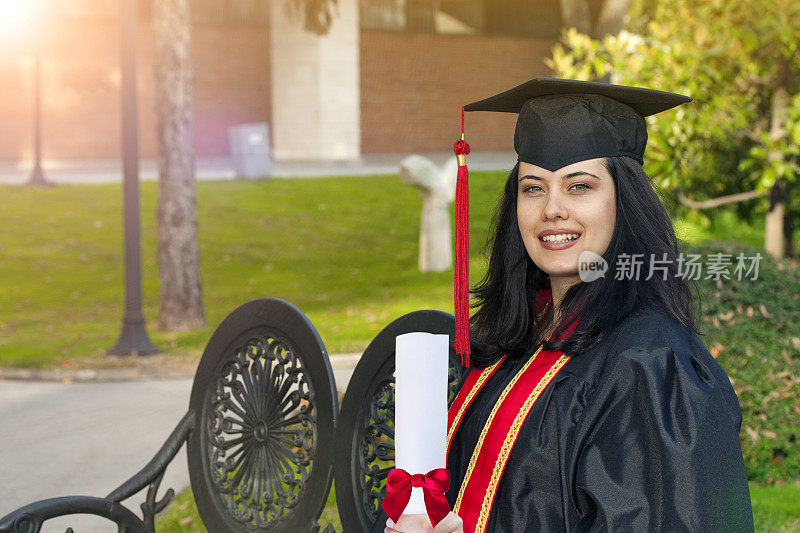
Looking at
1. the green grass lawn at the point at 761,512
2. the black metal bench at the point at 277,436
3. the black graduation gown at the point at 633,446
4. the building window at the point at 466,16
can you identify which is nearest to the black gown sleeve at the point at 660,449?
the black graduation gown at the point at 633,446

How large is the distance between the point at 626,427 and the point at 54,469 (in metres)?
4.37

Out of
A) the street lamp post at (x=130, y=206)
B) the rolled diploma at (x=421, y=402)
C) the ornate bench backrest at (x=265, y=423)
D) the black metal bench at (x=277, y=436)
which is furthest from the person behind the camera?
the street lamp post at (x=130, y=206)

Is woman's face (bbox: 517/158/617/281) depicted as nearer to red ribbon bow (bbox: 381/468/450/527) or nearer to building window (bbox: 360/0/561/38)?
red ribbon bow (bbox: 381/468/450/527)

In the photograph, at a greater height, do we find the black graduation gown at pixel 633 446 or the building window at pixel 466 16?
the building window at pixel 466 16

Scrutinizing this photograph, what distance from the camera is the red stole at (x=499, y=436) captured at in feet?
6.02

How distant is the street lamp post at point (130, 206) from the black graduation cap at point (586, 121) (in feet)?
21.2

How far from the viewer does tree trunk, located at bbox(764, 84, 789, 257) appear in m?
6.97

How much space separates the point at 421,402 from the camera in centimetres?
155

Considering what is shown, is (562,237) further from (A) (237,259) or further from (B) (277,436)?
(A) (237,259)

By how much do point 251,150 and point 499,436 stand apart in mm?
16711

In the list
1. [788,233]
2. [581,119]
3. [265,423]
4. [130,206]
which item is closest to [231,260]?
[130,206]

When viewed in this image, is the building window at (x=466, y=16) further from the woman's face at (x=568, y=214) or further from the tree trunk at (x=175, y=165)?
the woman's face at (x=568, y=214)

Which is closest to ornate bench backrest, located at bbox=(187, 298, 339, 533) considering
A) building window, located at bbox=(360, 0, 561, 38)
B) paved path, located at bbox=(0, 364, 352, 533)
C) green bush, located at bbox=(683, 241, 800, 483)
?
paved path, located at bbox=(0, 364, 352, 533)

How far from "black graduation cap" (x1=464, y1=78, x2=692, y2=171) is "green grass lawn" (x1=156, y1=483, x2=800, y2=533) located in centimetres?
236
